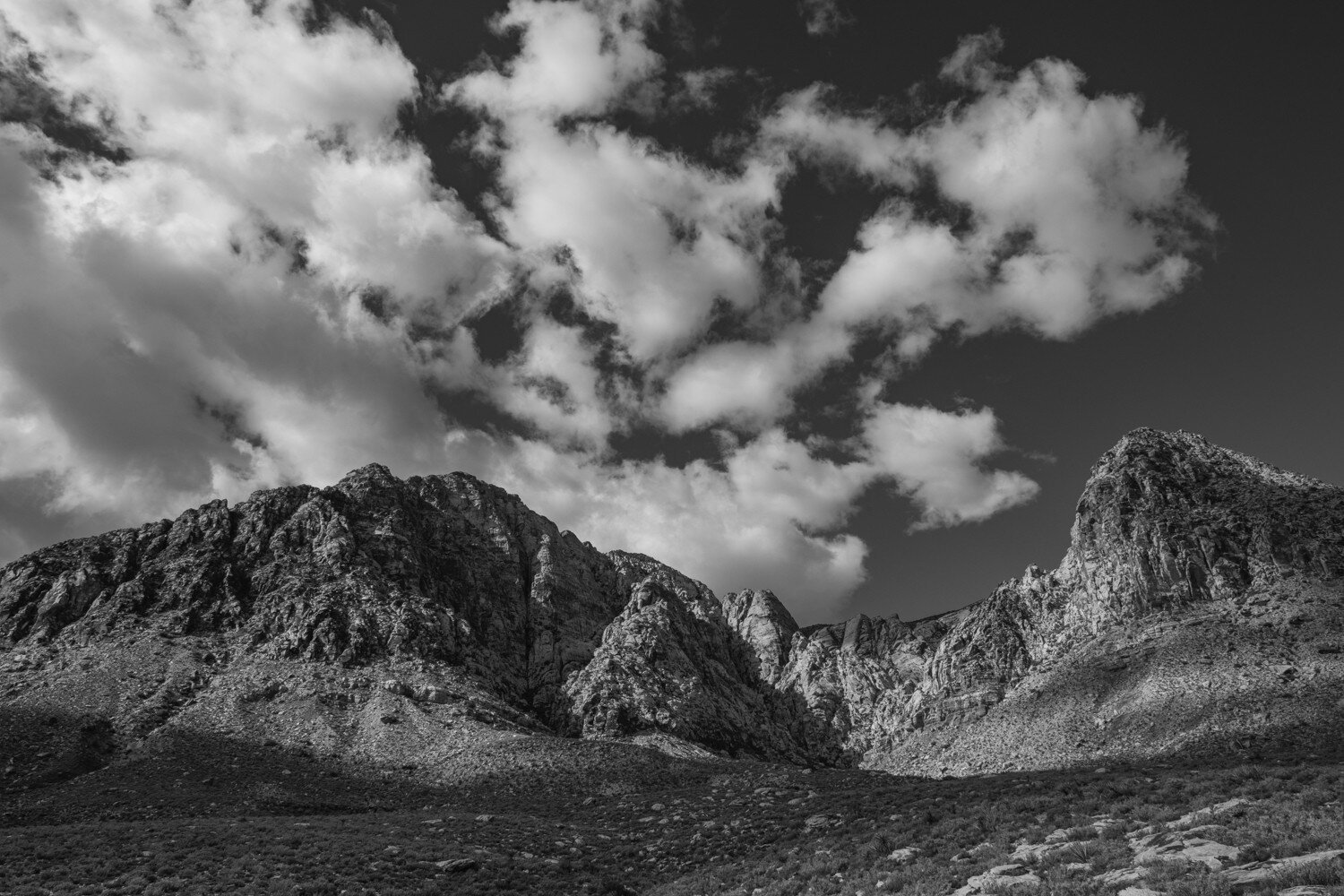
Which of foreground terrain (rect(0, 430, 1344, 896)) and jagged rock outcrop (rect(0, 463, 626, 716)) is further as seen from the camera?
jagged rock outcrop (rect(0, 463, 626, 716))

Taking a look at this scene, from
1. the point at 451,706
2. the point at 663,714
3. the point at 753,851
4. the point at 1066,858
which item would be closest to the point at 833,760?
the point at 663,714

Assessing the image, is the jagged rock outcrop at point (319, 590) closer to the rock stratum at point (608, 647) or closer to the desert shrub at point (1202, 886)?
the rock stratum at point (608, 647)

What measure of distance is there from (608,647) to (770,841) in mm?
127805

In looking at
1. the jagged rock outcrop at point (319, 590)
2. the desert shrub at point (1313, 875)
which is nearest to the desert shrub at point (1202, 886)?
the desert shrub at point (1313, 875)

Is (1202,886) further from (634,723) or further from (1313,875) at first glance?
(634,723)

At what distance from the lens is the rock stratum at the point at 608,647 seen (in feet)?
353

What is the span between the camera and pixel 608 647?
169250 millimetres

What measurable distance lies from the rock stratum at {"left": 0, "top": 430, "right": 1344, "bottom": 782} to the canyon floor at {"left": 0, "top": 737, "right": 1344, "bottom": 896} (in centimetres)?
4184

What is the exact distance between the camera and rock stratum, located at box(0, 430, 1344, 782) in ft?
353

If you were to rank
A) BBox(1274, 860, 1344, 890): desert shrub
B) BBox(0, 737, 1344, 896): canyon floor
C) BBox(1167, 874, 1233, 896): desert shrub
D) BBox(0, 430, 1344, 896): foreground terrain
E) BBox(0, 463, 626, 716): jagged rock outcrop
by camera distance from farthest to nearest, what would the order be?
1. BBox(0, 463, 626, 716): jagged rock outcrop
2. BBox(0, 430, 1344, 896): foreground terrain
3. BBox(0, 737, 1344, 896): canyon floor
4. BBox(1167, 874, 1233, 896): desert shrub
5. BBox(1274, 860, 1344, 890): desert shrub

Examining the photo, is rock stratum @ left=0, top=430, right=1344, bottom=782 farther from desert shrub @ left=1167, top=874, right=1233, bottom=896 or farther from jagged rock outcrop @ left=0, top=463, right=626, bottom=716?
desert shrub @ left=1167, top=874, right=1233, bottom=896

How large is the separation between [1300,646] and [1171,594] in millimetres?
27203

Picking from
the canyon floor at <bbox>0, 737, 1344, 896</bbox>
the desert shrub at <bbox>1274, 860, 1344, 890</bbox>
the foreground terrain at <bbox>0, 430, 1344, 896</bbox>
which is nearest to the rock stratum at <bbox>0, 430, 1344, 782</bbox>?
the foreground terrain at <bbox>0, 430, 1344, 896</bbox>

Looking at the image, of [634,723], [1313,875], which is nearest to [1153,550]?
[634,723]
